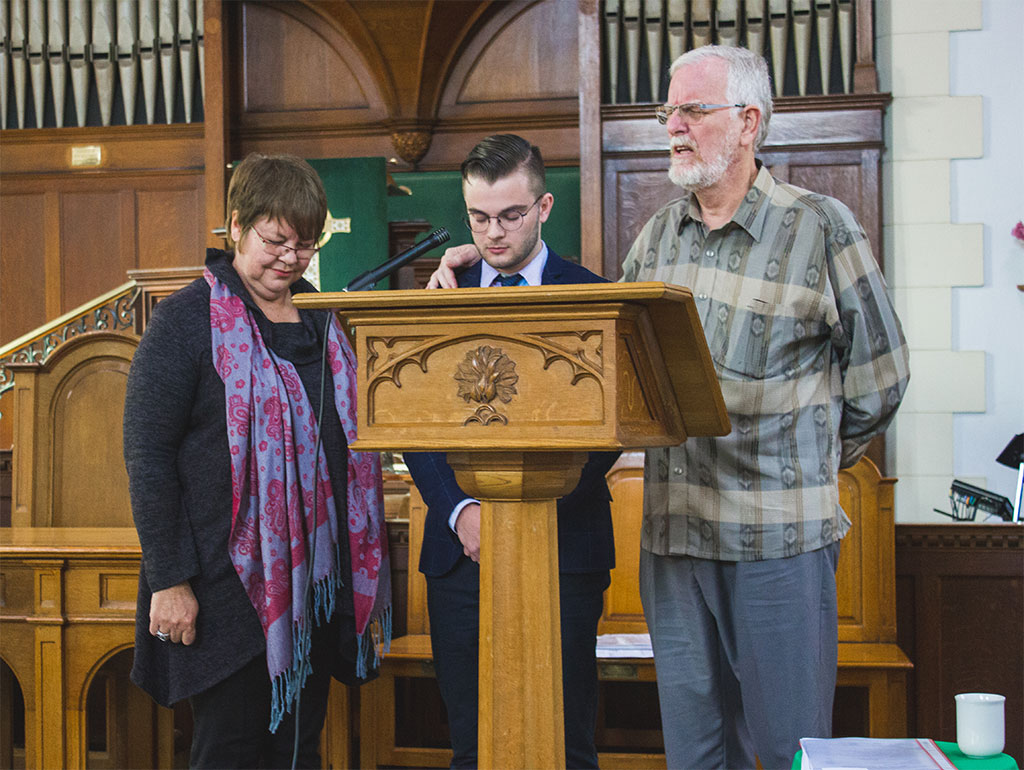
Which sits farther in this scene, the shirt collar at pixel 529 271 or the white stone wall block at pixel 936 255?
the white stone wall block at pixel 936 255

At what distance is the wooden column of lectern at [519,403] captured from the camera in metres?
1.33

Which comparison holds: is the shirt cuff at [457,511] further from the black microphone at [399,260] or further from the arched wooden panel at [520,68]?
the arched wooden panel at [520,68]

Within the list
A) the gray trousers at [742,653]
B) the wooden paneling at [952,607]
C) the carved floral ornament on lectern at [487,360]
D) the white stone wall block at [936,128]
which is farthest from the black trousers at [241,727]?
the white stone wall block at [936,128]

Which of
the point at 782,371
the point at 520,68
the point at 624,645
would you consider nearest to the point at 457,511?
the point at 782,371

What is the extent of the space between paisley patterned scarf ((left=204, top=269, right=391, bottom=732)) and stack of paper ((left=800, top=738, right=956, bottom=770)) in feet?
3.30

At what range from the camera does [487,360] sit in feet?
4.47

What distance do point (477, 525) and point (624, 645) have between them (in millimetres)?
1375

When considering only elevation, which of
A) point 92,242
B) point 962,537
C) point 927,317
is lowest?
point 962,537

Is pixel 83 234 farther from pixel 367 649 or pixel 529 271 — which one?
pixel 529 271

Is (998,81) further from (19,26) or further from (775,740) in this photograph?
(19,26)

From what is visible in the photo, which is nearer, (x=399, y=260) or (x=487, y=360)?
(x=487, y=360)

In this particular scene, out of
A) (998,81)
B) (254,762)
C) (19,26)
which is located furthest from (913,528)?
(19,26)

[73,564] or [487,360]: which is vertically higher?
[487,360]

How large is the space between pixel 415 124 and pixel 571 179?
1.00 meters
